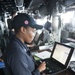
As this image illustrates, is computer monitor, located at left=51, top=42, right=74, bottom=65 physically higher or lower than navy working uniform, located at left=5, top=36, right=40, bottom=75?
Result: lower

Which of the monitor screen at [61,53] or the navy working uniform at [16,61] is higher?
the navy working uniform at [16,61]

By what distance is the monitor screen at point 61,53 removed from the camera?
72.2 inches

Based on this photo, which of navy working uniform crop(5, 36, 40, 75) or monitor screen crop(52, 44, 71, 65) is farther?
monitor screen crop(52, 44, 71, 65)

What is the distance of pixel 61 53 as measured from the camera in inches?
77.1

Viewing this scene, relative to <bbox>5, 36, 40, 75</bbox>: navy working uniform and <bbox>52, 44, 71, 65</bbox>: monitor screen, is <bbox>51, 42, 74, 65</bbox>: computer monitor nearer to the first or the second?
<bbox>52, 44, 71, 65</bbox>: monitor screen

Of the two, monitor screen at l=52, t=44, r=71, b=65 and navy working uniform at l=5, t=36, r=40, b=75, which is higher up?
navy working uniform at l=5, t=36, r=40, b=75

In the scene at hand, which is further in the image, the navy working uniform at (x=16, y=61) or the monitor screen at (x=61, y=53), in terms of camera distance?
the monitor screen at (x=61, y=53)

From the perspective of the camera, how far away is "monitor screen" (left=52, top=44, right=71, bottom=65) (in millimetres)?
1833

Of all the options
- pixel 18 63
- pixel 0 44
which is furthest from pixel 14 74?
pixel 0 44

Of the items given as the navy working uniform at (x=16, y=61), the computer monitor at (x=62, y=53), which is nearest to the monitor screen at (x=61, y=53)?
the computer monitor at (x=62, y=53)

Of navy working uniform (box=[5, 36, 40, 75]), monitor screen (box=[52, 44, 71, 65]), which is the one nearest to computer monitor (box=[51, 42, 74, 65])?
Answer: monitor screen (box=[52, 44, 71, 65])

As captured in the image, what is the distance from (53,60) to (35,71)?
2.03ft

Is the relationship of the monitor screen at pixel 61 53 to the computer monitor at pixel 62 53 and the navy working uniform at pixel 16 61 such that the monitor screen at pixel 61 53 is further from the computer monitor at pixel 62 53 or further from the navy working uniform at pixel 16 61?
the navy working uniform at pixel 16 61

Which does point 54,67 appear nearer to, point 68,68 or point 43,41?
point 68,68
